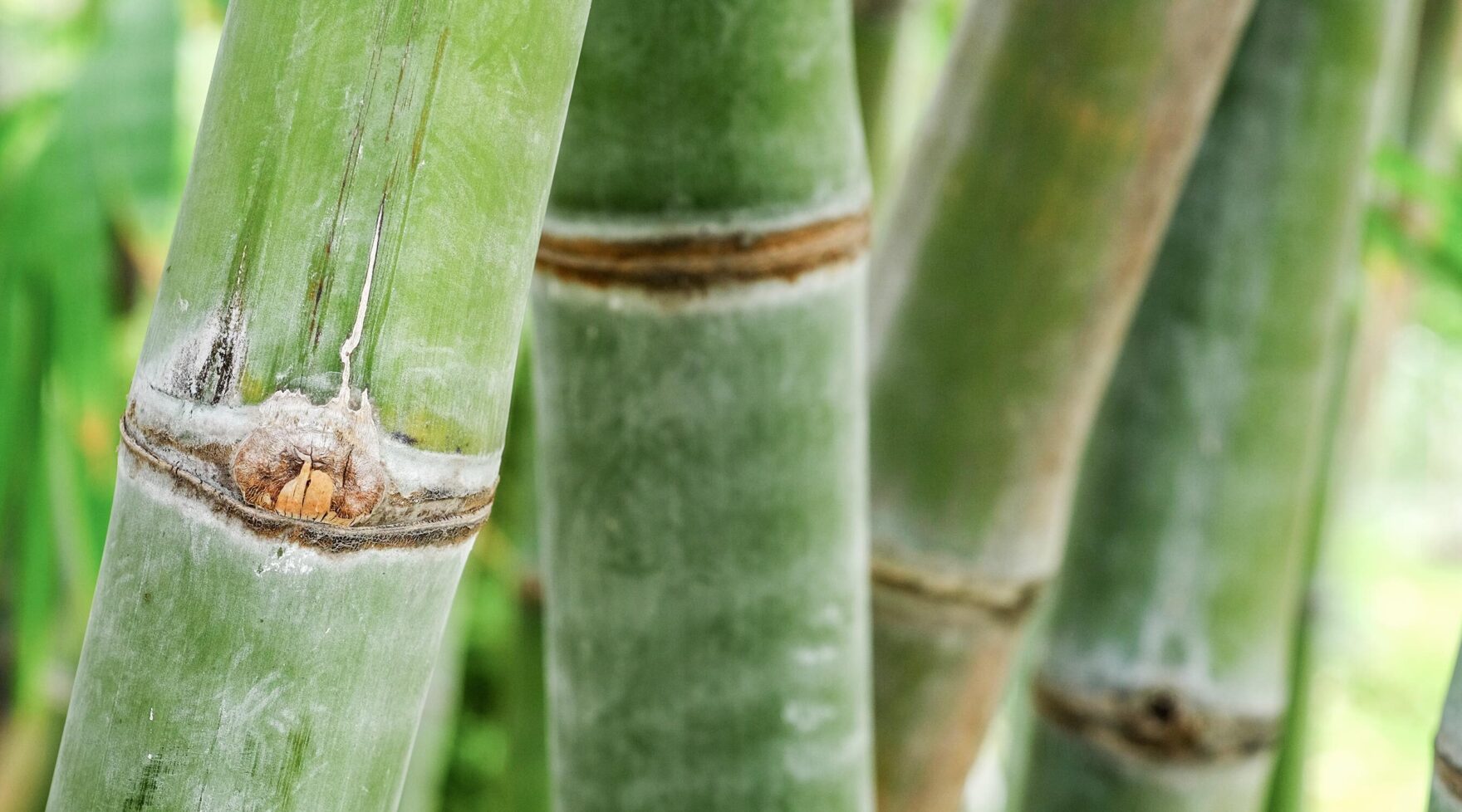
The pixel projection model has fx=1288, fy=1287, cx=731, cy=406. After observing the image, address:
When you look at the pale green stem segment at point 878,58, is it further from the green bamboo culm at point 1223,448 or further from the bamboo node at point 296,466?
the bamboo node at point 296,466

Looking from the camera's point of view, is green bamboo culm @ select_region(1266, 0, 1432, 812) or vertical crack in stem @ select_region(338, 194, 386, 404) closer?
vertical crack in stem @ select_region(338, 194, 386, 404)

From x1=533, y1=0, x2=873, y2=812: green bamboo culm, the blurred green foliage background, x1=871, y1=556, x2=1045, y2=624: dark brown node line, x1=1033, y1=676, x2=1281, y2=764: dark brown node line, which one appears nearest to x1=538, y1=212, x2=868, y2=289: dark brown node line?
x1=533, y1=0, x2=873, y2=812: green bamboo culm

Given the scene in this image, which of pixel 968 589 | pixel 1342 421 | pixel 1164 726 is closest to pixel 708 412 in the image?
pixel 968 589

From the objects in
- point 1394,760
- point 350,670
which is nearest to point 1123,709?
point 350,670

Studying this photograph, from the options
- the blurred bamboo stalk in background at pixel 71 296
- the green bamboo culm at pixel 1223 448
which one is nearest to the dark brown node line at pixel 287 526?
the green bamboo culm at pixel 1223 448

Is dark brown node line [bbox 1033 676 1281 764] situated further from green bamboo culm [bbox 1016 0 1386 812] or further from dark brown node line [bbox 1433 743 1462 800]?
dark brown node line [bbox 1433 743 1462 800]

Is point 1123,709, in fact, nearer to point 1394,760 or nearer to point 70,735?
point 70,735
